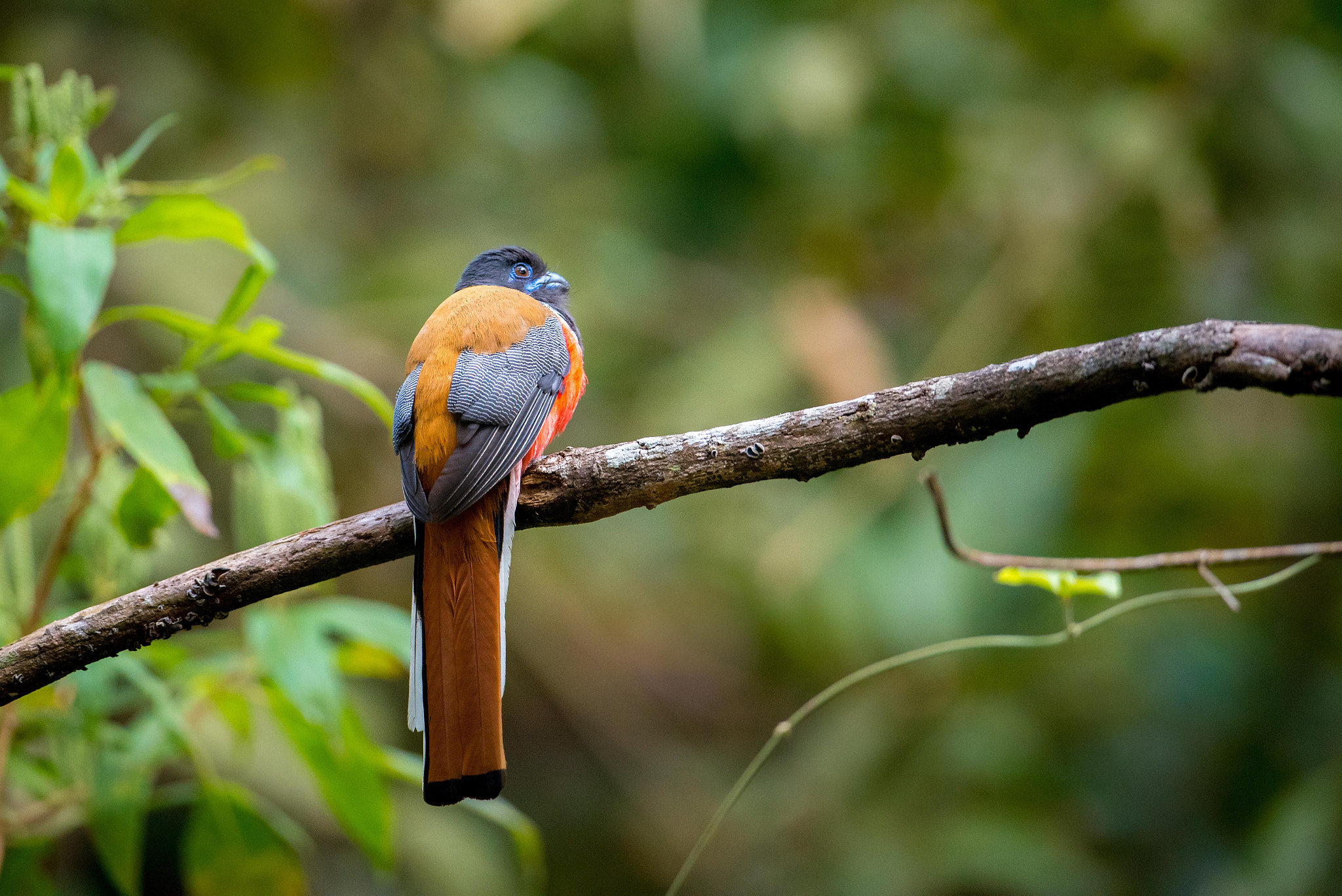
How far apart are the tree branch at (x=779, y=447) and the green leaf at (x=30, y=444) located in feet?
1.11

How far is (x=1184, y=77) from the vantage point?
191 inches

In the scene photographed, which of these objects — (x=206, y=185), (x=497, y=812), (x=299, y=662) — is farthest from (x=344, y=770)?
(x=206, y=185)

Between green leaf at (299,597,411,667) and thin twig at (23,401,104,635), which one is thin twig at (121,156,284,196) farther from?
green leaf at (299,597,411,667)

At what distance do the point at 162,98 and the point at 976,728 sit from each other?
5.16 m

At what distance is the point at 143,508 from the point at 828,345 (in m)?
3.40

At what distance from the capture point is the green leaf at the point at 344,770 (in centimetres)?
237

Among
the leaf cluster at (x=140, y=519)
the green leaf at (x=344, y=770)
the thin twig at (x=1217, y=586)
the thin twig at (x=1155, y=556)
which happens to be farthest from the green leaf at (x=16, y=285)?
the thin twig at (x=1217, y=586)

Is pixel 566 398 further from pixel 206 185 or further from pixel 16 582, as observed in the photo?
pixel 16 582

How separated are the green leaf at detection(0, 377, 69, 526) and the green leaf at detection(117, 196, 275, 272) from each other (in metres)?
0.33

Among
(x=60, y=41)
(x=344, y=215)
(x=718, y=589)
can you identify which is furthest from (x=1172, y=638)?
(x=60, y=41)

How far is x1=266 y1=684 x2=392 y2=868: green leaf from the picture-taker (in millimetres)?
2369

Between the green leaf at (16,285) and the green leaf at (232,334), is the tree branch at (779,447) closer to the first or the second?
the green leaf at (232,334)

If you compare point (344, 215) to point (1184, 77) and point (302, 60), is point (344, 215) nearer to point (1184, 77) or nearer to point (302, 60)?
point (302, 60)

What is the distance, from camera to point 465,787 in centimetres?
197
